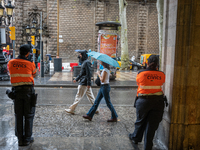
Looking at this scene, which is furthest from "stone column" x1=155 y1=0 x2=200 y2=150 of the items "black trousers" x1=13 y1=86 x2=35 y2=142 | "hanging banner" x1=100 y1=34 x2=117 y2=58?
"hanging banner" x1=100 y1=34 x2=117 y2=58

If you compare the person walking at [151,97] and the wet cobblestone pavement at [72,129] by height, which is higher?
the person walking at [151,97]

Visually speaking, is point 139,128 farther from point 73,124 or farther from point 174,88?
point 73,124

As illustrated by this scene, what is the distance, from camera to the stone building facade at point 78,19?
25.7 meters

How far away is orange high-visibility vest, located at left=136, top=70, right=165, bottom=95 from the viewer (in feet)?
11.6

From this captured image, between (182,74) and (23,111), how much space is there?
10.1ft

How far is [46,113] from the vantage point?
629cm

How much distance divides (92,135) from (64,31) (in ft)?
75.3

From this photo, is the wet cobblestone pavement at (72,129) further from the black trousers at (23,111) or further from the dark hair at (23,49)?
the dark hair at (23,49)

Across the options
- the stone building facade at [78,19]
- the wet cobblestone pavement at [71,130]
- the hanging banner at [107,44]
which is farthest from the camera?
the stone building facade at [78,19]

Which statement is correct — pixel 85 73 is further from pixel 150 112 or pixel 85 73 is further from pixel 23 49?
pixel 150 112

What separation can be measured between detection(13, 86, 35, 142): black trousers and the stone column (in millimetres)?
2664

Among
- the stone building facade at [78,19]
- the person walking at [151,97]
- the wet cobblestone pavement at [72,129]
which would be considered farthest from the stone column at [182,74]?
the stone building facade at [78,19]

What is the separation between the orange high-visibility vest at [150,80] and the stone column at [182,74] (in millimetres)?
263

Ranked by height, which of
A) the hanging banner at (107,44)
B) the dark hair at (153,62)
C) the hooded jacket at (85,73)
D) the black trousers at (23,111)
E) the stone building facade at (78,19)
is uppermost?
the stone building facade at (78,19)
